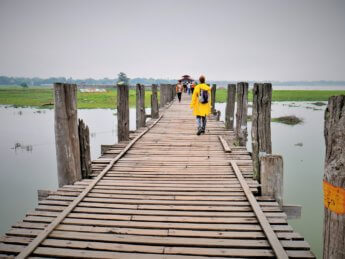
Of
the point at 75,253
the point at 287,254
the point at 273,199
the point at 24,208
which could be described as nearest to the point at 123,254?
the point at 75,253

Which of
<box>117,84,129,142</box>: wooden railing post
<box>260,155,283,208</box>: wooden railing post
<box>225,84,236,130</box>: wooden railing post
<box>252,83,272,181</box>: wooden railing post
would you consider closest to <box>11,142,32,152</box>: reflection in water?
<box>117,84,129,142</box>: wooden railing post

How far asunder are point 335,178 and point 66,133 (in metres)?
3.53

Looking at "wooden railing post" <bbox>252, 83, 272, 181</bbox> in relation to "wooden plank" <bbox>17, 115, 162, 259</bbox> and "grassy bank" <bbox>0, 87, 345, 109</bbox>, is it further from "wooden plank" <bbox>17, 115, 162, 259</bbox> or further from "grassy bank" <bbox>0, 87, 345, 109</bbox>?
"grassy bank" <bbox>0, 87, 345, 109</bbox>

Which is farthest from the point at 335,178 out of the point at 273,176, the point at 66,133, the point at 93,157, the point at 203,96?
the point at 93,157

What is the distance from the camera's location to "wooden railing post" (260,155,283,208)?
373cm

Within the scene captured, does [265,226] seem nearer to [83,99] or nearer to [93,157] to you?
[93,157]

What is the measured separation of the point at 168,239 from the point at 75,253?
88 centimetres

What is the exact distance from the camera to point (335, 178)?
1.80 m

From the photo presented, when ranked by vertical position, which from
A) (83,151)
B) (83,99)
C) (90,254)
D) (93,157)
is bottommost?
(93,157)

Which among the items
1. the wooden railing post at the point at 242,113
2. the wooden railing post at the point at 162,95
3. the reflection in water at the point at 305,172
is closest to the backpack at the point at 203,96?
the wooden railing post at the point at 242,113

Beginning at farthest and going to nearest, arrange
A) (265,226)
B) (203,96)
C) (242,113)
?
1. (203,96)
2. (242,113)
3. (265,226)

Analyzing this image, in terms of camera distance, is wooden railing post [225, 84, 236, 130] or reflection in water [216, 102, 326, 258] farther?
wooden railing post [225, 84, 236, 130]

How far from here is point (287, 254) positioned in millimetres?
2541

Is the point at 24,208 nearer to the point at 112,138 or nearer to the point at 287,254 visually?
the point at 287,254
